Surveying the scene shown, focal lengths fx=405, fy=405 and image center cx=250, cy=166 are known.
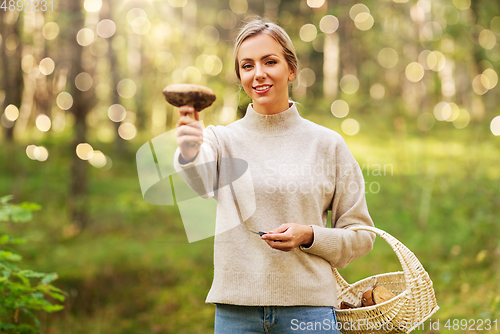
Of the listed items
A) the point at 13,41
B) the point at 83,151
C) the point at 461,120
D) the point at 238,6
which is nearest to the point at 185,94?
the point at 83,151

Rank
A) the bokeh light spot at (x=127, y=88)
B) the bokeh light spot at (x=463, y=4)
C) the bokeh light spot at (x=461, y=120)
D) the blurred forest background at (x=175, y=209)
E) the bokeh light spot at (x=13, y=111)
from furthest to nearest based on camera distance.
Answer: the bokeh light spot at (x=127, y=88) → the bokeh light spot at (x=461, y=120) → the bokeh light spot at (x=13, y=111) → the bokeh light spot at (x=463, y=4) → the blurred forest background at (x=175, y=209)

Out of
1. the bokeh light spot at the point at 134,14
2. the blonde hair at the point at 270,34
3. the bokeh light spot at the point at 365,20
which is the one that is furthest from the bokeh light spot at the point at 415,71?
the bokeh light spot at the point at 134,14

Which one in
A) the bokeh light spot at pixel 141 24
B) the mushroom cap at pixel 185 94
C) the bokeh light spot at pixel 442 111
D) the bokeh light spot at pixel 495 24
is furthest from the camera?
the bokeh light spot at pixel 141 24

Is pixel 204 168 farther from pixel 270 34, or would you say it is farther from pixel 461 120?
pixel 461 120

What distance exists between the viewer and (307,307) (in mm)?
1583

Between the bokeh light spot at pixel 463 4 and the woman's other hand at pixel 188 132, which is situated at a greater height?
the bokeh light spot at pixel 463 4

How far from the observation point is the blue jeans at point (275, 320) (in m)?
1.54

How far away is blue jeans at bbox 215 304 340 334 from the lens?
1.54m

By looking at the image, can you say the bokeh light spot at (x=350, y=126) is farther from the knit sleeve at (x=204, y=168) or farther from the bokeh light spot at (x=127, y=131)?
the knit sleeve at (x=204, y=168)

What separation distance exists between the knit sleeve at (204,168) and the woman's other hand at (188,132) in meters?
0.05

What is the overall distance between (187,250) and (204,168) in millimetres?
5139

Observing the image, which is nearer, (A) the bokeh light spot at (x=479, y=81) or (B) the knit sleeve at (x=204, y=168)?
(B) the knit sleeve at (x=204, y=168)

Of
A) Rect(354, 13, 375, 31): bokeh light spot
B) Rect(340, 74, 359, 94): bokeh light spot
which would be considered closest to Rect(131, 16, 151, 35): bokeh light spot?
Rect(340, 74, 359, 94): bokeh light spot

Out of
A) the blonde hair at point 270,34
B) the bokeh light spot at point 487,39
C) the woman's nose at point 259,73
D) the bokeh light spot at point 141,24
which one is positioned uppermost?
the bokeh light spot at point 141,24
